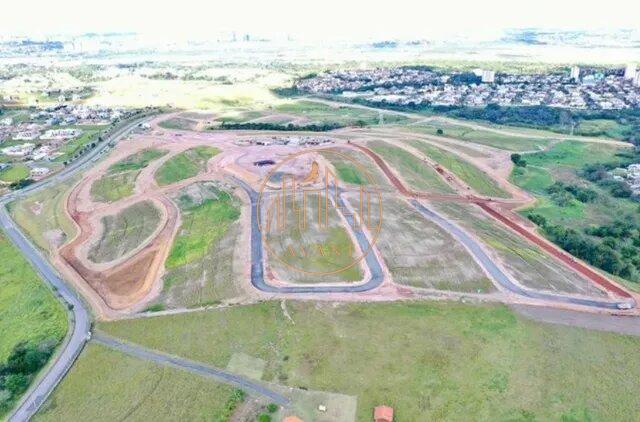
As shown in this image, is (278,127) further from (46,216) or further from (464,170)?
(46,216)

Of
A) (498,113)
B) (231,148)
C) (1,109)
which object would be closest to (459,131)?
(498,113)

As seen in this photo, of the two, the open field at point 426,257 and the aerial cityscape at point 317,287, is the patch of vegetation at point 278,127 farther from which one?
the open field at point 426,257

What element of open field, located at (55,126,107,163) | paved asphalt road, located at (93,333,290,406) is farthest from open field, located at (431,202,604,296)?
open field, located at (55,126,107,163)

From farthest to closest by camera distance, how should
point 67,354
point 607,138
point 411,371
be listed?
point 607,138 → point 67,354 → point 411,371

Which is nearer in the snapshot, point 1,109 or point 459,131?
point 459,131

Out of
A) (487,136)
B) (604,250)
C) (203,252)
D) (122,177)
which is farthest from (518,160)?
(122,177)

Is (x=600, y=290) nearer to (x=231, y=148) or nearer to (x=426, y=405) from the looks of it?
(x=426, y=405)

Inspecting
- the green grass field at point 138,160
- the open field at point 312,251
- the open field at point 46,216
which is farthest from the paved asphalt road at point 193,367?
the green grass field at point 138,160
